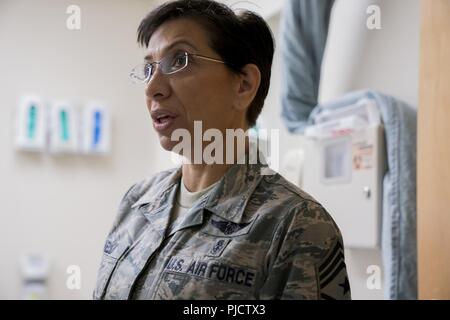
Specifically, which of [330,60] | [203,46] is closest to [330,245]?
[203,46]

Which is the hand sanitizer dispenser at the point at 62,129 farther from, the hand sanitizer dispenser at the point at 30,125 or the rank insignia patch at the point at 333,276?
the rank insignia patch at the point at 333,276

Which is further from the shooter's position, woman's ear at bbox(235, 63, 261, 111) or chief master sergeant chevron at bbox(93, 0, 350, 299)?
woman's ear at bbox(235, 63, 261, 111)

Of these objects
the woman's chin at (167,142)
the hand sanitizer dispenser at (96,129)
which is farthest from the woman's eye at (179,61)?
the hand sanitizer dispenser at (96,129)

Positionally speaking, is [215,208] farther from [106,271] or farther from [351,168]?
[351,168]

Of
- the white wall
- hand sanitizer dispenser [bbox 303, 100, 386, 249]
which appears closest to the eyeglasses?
hand sanitizer dispenser [bbox 303, 100, 386, 249]

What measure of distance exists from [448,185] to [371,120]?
37cm

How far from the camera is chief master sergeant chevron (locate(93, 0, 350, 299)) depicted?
0.59 metres

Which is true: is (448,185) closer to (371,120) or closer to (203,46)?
(371,120)

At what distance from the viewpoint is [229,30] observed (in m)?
0.68

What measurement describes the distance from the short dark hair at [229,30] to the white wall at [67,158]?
134 centimetres

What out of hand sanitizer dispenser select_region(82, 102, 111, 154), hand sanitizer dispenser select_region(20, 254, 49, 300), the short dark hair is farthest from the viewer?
hand sanitizer dispenser select_region(82, 102, 111, 154)

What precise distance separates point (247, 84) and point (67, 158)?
5.03 feet

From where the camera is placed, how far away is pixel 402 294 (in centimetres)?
107

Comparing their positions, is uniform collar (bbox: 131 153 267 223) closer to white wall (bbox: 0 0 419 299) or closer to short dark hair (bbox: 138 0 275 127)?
short dark hair (bbox: 138 0 275 127)
